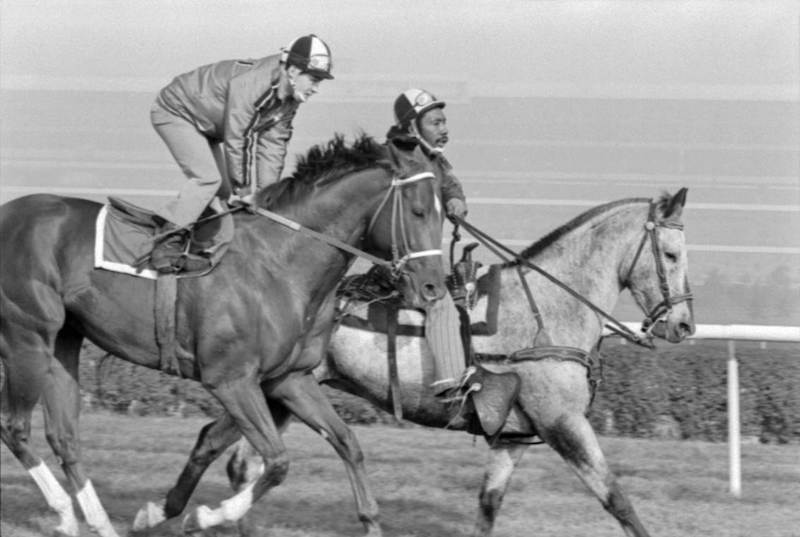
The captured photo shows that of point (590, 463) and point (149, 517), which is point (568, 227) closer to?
point (590, 463)

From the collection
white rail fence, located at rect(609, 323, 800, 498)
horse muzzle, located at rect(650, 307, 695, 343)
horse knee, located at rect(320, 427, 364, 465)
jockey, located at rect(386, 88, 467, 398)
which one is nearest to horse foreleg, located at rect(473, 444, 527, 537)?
jockey, located at rect(386, 88, 467, 398)

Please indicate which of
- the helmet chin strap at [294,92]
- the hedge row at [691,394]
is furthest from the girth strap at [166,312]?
the hedge row at [691,394]

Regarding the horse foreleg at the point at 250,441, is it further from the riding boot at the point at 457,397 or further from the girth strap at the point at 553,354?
the girth strap at the point at 553,354

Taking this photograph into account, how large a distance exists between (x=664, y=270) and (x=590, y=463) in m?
0.94

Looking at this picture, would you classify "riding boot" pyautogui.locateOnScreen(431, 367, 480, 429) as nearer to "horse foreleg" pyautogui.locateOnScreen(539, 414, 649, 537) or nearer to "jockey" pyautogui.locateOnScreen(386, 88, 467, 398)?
"jockey" pyautogui.locateOnScreen(386, 88, 467, 398)

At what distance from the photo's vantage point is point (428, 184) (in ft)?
17.4

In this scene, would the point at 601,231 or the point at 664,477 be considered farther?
the point at 664,477

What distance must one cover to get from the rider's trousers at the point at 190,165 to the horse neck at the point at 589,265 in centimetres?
134

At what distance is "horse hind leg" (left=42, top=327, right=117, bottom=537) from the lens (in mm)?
5586

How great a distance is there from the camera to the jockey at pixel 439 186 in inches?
221

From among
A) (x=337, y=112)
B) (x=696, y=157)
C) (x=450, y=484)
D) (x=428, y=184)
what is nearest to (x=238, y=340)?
(x=428, y=184)

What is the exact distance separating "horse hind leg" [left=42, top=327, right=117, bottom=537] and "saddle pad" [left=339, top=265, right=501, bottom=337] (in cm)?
119

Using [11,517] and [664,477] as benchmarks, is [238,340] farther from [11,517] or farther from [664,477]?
[664,477]

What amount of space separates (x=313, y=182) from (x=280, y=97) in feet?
1.20
